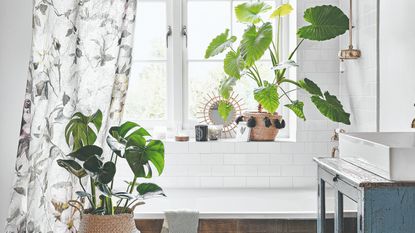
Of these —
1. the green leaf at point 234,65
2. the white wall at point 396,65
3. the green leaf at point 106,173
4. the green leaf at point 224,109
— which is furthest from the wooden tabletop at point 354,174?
the green leaf at point 224,109

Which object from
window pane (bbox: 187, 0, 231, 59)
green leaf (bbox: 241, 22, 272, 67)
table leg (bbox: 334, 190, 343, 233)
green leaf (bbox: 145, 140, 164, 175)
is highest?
window pane (bbox: 187, 0, 231, 59)

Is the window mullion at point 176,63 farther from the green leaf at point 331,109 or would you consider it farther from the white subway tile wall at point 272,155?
the green leaf at point 331,109

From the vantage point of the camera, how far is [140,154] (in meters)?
2.94

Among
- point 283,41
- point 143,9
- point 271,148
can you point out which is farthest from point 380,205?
point 143,9

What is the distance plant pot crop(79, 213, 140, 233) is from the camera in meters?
2.91

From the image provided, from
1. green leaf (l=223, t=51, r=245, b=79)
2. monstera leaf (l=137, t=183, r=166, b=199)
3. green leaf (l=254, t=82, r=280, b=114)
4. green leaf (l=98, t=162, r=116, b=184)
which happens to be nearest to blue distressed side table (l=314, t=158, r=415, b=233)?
monstera leaf (l=137, t=183, r=166, b=199)

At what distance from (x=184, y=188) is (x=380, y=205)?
2.47m

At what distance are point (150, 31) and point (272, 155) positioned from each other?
1.43 metres

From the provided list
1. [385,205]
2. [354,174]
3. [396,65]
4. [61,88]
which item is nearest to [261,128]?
[396,65]

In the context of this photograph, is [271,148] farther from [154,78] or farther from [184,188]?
[154,78]

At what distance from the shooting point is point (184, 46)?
15.3ft

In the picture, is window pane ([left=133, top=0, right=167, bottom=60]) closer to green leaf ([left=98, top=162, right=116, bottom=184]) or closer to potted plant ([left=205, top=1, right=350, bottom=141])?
potted plant ([left=205, top=1, right=350, bottom=141])

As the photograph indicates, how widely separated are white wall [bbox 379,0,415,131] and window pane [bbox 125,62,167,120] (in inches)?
72.0

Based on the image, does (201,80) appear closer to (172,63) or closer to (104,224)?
(172,63)
